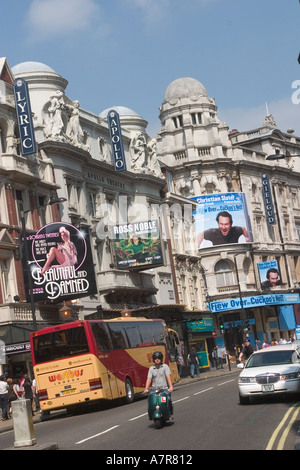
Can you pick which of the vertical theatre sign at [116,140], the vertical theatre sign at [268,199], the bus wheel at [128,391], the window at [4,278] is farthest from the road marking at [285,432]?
the vertical theatre sign at [268,199]

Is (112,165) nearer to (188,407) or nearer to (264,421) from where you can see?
(188,407)

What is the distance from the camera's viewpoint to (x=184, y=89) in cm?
9050

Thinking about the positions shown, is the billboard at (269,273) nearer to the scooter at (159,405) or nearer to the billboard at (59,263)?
the billboard at (59,263)

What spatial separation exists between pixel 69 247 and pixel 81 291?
230 centimetres

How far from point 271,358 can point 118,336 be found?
9550 mm

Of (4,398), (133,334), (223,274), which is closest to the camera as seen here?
A: (4,398)

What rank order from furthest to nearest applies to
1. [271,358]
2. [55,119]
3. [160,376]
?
[55,119], [271,358], [160,376]

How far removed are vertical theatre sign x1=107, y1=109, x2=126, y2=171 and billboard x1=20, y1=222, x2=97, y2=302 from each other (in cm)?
1266

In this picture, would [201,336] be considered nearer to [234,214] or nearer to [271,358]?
[234,214]

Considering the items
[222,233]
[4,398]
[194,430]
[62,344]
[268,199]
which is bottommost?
[194,430]

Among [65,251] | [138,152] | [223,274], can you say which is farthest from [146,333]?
[223,274]
